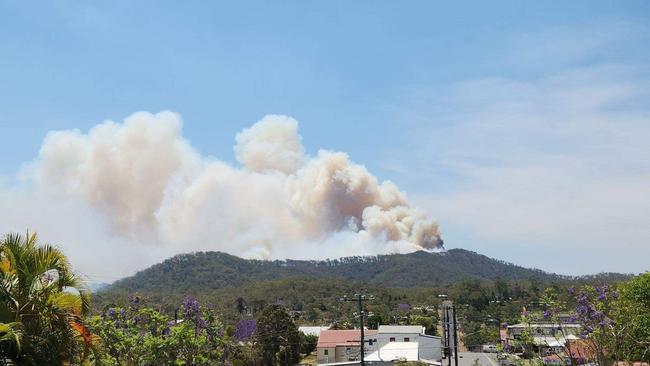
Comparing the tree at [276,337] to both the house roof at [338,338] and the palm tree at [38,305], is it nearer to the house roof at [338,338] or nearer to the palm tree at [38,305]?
the house roof at [338,338]

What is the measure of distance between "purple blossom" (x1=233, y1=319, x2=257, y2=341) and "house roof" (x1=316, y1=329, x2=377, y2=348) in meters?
8.75

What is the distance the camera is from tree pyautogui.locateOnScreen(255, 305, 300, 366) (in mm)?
56281

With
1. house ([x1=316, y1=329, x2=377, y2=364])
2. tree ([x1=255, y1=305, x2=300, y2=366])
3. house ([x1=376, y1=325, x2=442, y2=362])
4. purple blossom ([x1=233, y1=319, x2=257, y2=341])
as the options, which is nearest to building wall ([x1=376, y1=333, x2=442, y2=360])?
house ([x1=376, y1=325, x2=442, y2=362])

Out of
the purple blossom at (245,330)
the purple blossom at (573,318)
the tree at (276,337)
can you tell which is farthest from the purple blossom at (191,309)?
the tree at (276,337)

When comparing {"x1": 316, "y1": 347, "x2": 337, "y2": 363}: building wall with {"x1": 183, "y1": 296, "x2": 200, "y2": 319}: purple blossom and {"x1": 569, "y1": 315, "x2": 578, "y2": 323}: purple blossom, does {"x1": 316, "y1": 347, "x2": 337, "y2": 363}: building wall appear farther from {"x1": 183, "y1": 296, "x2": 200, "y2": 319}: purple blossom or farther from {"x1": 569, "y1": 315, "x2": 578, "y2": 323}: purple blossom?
{"x1": 569, "y1": 315, "x2": 578, "y2": 323}: purple blossom

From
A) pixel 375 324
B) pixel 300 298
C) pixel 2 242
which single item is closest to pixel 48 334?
pixel 2 242

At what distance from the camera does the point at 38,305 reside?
7.76 meters

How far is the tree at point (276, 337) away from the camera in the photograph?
185ft

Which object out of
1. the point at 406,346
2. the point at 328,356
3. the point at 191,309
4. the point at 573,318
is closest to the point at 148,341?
the point at 191,309

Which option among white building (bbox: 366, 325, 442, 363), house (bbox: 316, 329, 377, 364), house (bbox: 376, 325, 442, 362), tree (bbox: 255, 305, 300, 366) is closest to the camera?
Answer: white building (bbox: 366, 325, 442, 363)

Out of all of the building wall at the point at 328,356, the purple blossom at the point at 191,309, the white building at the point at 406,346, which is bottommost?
the building wall at the point at 328,356

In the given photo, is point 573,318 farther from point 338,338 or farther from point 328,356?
point 338,338

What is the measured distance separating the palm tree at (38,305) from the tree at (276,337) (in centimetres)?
4933

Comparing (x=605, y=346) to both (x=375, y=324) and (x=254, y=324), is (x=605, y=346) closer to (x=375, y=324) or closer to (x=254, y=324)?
(x=254, y=324)
